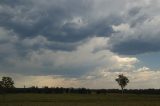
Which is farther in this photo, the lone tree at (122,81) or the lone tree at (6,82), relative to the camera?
the lone tree at (122,81)

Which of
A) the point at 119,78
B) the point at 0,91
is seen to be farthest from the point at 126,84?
the point at 0,91

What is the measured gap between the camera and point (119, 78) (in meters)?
198
